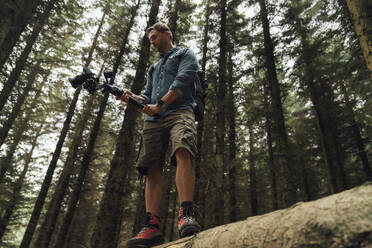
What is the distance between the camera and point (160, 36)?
3.31 metres

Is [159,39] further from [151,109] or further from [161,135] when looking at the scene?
[161,135]

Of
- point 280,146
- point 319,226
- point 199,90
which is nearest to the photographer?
point 319,226

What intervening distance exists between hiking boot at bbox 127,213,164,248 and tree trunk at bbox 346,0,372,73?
4.39m

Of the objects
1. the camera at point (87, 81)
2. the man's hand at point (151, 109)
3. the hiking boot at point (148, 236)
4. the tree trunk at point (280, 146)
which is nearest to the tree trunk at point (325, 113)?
the tree trunk at point (280, 146)

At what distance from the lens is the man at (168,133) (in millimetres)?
2533

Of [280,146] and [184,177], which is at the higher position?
[280,146]

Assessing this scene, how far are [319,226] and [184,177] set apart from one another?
1715 mm

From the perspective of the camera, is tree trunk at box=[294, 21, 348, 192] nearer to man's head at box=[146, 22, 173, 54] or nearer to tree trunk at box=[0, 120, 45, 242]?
man's head at box=[146, 22, 173, 54]

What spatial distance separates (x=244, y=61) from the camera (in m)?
13.7

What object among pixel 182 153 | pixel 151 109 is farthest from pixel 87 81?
pixel 182 153

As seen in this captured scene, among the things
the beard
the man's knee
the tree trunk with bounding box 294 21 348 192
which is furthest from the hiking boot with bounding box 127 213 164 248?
the tree trunk with bounding box 294 21 348 192

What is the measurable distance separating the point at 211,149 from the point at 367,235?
52.7 feet

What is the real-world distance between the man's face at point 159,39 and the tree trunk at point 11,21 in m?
6.76

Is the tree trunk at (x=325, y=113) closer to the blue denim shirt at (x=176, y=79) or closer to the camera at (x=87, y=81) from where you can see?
the blue denim shirt at (x=176, y=79)
